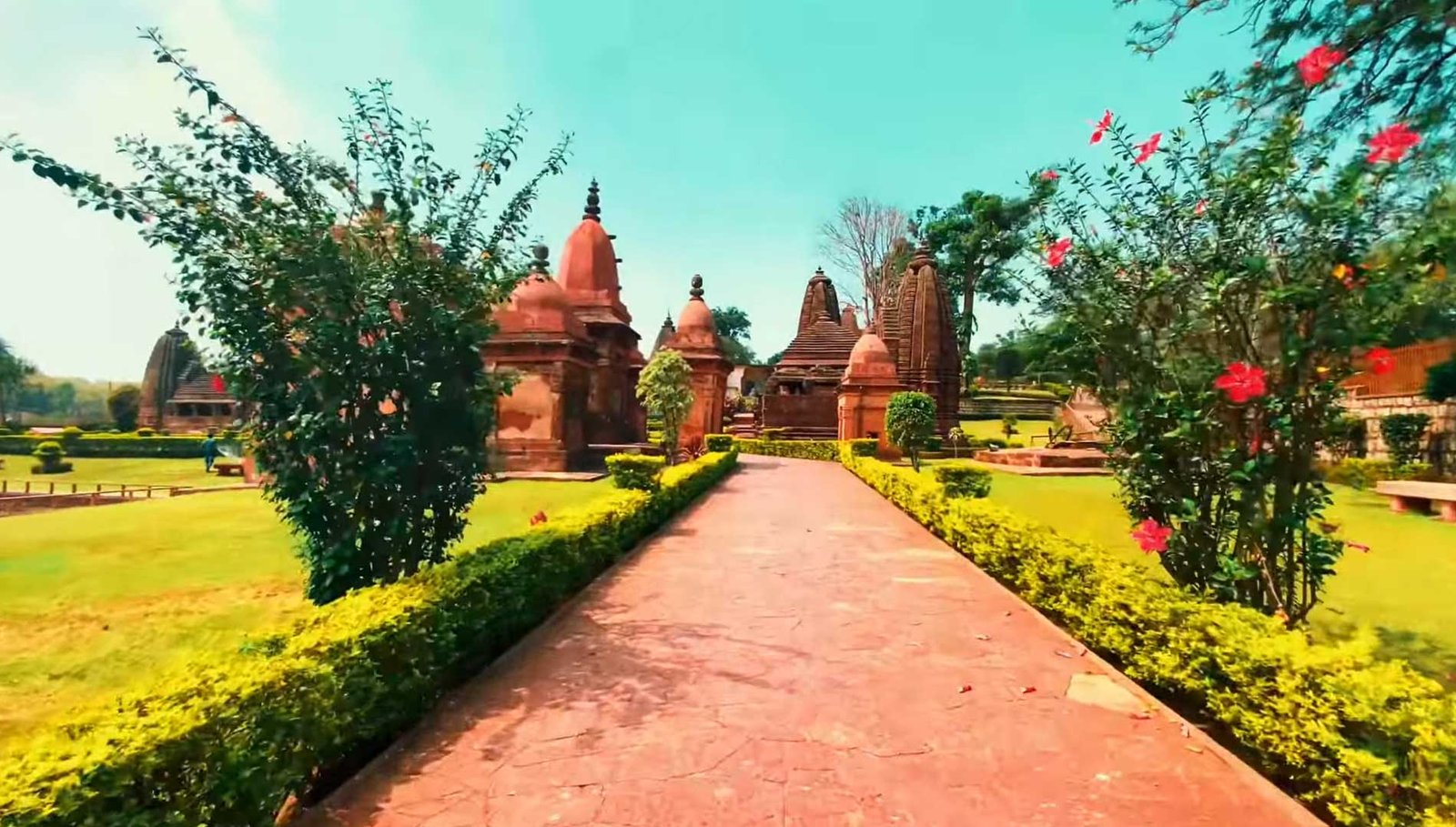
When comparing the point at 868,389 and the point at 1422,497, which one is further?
the point at 868,389

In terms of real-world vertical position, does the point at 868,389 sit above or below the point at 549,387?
above

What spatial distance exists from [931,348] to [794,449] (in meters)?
8.23

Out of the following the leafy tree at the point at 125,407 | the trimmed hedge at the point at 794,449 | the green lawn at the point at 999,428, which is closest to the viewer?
the trimmed hedge at the point at 794,449

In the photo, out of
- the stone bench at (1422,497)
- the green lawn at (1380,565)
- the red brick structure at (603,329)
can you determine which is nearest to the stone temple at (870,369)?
the red brick structure at (603,329)

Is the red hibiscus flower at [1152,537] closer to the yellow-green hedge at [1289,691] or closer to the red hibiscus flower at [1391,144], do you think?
the yellow-green hedge at [1289,691]

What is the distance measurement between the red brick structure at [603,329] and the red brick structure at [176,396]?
32.6 m

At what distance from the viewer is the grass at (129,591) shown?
4.52 meters

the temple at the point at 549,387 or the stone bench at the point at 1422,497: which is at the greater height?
the temple at the point at 549,387

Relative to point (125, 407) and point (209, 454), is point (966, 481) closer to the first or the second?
point (209, 454)

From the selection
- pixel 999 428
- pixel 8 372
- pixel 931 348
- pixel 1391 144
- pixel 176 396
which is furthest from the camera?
pixel 8 372

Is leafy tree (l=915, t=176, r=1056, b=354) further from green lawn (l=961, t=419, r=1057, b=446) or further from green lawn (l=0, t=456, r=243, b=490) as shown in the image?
green lawn (l=0, t=456, r=243, b=490)

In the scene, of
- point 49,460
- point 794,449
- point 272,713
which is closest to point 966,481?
point 272,713

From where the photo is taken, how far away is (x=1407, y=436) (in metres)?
19.6

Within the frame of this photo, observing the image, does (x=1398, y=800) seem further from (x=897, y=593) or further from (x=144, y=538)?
(x=144, y=538)
